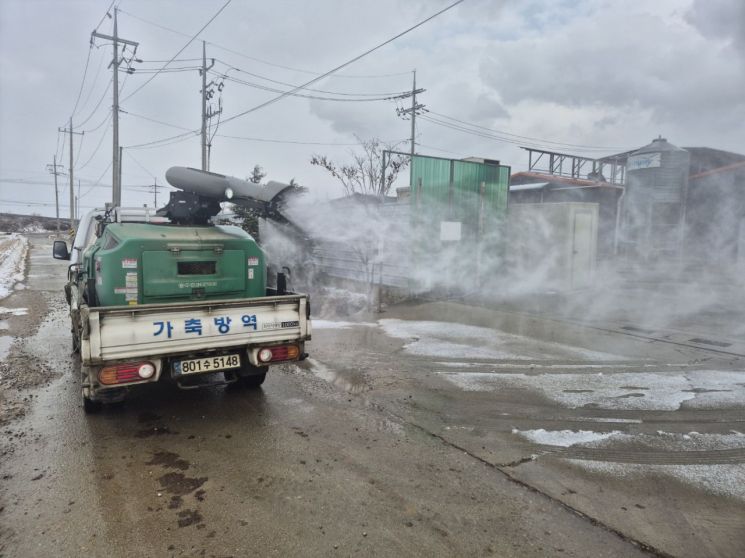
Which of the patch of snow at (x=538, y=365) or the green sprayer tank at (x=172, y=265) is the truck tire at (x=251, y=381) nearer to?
the green sprayer tank at (x=172, y=265)

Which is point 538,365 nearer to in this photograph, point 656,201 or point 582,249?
point 582,249

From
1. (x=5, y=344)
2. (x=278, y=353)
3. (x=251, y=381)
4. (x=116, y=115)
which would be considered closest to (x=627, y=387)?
(x=278, y=353)

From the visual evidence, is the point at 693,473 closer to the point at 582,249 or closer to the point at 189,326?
the point at 189,326

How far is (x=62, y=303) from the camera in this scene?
38.9 ft

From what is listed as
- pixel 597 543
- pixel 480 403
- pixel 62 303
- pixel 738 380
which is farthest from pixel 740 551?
pixel 62 303

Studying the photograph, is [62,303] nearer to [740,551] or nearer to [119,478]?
[119,478]

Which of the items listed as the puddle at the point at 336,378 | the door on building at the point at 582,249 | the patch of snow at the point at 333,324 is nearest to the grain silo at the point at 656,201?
the door on building at the point at 582,249

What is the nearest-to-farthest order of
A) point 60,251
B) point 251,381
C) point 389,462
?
1. point 389,462
2. point 251,381
3. point 60,251

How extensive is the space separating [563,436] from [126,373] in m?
3.97

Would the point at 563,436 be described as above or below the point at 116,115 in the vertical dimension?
below

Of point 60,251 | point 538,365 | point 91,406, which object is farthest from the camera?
point 60,251

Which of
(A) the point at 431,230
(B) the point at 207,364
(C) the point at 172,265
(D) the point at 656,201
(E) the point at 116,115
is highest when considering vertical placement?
(E) the point at 116,115

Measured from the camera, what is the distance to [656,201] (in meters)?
14.2

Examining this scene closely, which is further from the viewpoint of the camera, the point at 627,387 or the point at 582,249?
the point at 582,249
